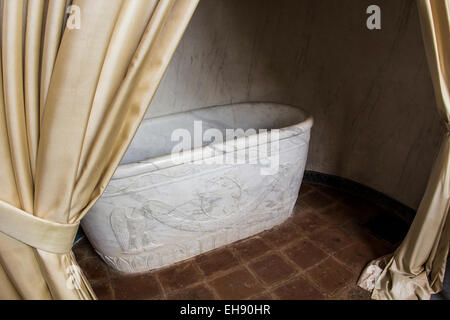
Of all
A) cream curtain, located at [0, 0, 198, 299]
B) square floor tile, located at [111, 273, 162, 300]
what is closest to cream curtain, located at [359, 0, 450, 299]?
cream curtain, located at [0, 0, 198, 299]

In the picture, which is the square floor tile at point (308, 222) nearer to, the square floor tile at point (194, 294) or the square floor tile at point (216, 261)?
the square floor tile at point (216, 261)

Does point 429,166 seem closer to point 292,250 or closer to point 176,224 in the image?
point 292,250

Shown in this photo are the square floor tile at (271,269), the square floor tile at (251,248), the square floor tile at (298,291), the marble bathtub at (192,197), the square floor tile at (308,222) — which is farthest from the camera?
the square floor tile at (308,222)

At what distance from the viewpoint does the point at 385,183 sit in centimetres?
212

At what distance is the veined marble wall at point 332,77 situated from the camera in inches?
72.6

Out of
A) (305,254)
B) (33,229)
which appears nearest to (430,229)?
(305,254)

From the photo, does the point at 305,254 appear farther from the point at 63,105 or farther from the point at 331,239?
the point at 63,105

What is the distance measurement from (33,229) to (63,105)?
1.29ft

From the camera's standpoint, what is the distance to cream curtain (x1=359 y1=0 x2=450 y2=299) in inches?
43.9

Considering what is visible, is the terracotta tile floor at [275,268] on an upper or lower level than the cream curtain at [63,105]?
lower

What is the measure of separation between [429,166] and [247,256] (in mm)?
1308

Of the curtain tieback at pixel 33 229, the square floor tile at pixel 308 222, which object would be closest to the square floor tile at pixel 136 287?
the curtain tieback at pixel 33 229

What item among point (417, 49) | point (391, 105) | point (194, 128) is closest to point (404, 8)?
point (417, 49)

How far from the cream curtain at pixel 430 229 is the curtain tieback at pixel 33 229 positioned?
4.87 ft
